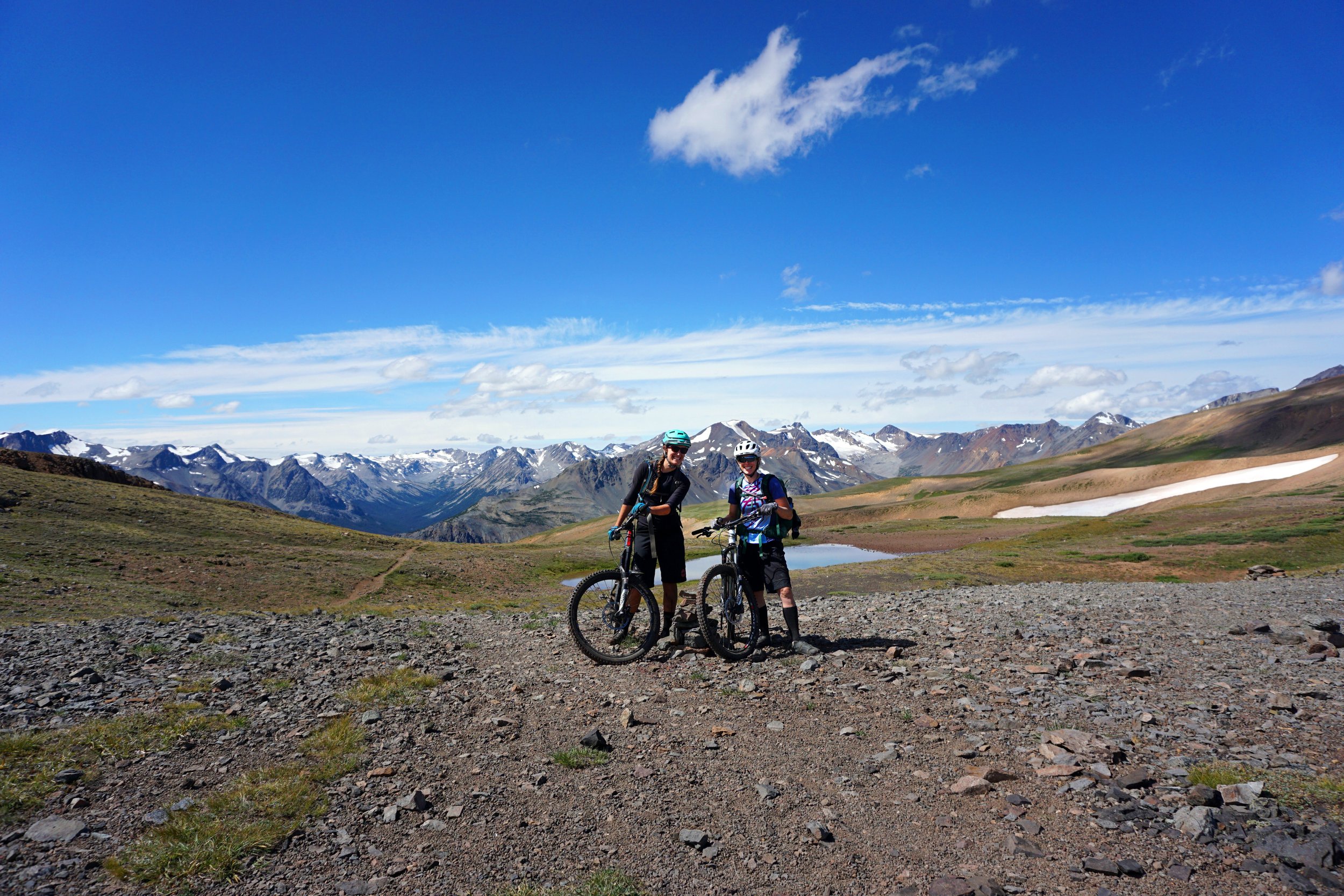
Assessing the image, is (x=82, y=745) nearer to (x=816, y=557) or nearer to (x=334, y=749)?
(x=334, y=749)

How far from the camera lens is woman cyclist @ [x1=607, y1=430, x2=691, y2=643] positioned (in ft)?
42.4

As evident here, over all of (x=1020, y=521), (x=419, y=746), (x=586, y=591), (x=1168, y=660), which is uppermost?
(x=586, y=591)

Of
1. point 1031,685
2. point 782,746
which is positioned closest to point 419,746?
point 782,746

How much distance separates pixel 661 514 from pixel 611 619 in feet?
8.54

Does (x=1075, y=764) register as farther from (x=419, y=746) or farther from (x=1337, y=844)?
(x=419, y=746)

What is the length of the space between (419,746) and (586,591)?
17.0 ft

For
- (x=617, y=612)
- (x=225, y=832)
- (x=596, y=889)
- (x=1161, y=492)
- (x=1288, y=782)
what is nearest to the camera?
(x=596, y=889)

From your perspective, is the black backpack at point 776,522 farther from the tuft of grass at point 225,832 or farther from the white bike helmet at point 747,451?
the tuft of grass at point 225,832

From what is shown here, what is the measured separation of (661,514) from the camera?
12.9 m

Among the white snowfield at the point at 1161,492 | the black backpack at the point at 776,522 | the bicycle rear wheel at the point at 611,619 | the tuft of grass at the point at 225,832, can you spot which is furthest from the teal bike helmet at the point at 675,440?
the white snowfield at the point at 1161,492

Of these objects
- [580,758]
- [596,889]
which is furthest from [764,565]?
[596,889]

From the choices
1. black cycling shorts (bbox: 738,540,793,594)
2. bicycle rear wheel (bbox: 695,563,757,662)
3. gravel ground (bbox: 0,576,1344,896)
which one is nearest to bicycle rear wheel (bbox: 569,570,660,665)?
gravel ground (bbox: 0,576,1344,896)

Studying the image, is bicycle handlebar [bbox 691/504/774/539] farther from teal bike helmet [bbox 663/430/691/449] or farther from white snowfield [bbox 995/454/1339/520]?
white snowfield [bbox 995/454/1339/520]

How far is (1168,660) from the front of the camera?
39.2 ft
